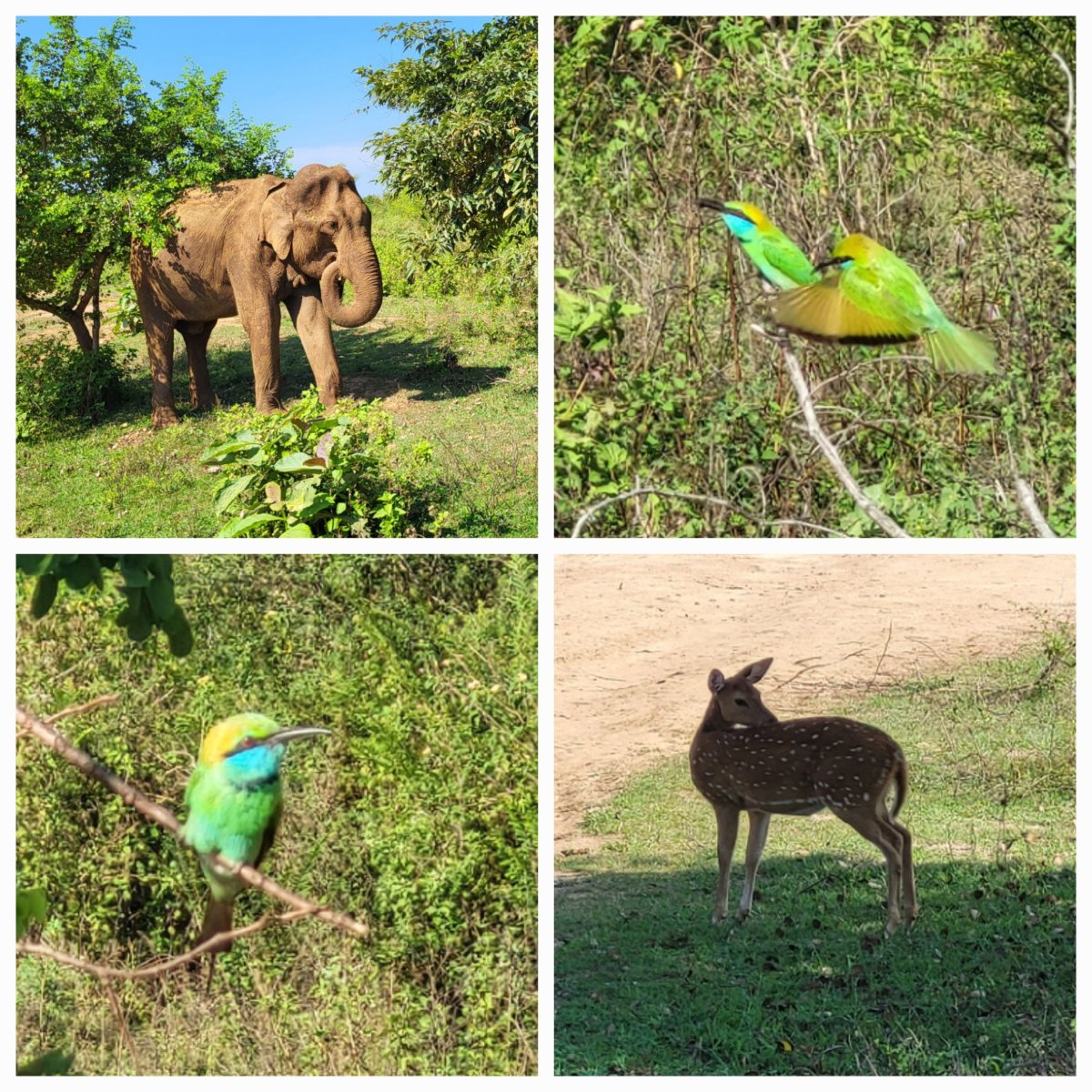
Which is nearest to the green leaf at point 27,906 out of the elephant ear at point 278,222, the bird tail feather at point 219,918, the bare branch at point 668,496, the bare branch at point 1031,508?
the bird tail feather at point 219,918

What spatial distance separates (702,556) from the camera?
15.2 ft

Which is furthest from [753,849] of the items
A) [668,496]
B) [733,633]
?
[668,496]

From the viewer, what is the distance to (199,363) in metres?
5.79

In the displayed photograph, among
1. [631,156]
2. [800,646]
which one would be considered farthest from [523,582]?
[631,156]

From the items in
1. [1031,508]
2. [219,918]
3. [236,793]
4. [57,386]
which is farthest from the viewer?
[57,386]

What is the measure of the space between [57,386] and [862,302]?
378cm

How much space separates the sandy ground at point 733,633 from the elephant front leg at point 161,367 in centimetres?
230

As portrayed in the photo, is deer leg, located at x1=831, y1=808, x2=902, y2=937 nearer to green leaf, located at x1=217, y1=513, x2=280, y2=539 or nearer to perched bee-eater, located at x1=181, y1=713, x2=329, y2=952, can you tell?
perched bee-eater, located at x1=181, y1=713, x2=329, y2=952

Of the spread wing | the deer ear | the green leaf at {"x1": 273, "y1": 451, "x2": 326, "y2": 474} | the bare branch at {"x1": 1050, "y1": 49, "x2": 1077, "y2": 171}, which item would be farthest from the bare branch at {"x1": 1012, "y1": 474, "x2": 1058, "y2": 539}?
the green leaf at {"x1": 273, "y1": 451, "x2": 326, "y2": 474}

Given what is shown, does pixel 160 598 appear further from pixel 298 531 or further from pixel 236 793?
pixel 298 531

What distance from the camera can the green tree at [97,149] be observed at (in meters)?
4.81

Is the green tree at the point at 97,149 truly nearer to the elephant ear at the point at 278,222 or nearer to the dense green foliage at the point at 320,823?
the elephant ear at the point at 278,222

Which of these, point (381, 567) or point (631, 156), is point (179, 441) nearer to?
point (381, 567)

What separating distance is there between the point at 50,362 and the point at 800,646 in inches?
146
